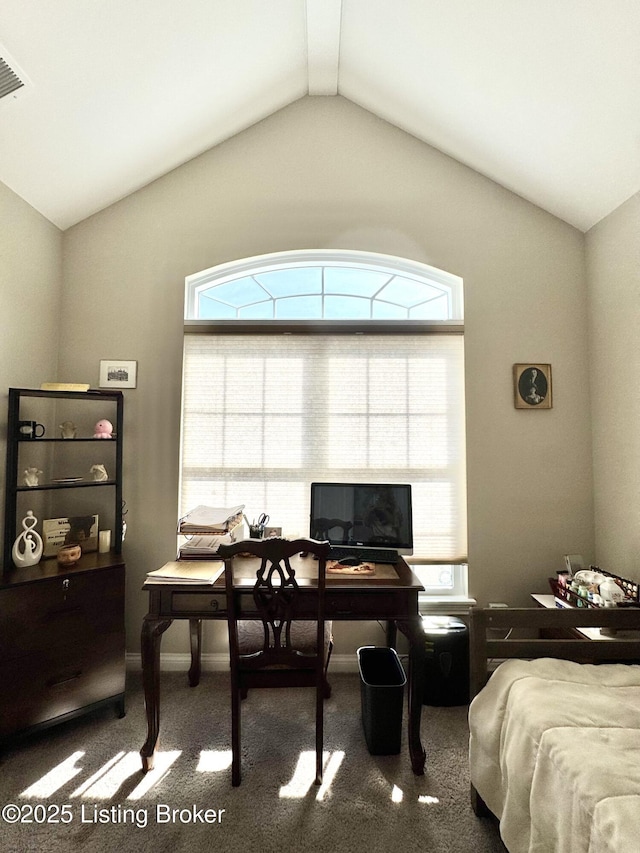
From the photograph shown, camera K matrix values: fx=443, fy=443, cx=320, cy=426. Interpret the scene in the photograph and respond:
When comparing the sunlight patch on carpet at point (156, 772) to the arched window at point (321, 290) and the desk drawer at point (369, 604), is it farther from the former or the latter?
the arched window at point (321, 290)

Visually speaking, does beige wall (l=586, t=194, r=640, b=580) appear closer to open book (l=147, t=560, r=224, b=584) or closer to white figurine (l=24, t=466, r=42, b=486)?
open book (l=147, t=560, r=224, b=584)

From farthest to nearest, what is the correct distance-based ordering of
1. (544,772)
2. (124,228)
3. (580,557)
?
(124,228) < (580,557) < (544,772)

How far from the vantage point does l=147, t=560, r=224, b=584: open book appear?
2.00 m

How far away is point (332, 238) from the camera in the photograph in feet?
9.50

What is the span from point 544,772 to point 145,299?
9.84 feet

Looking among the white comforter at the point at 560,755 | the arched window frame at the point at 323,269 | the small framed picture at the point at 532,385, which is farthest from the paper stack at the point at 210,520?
the small framed picture at the point at 532,385

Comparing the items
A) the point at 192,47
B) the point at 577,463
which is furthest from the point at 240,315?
the point at 577,463

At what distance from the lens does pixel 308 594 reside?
6.61 feet

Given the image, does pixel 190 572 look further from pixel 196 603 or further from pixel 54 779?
pixel 54 779

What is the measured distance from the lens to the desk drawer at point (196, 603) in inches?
78.2

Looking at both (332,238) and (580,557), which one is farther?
(332,238)

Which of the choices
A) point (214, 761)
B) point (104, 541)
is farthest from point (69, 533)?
point (214, 761)

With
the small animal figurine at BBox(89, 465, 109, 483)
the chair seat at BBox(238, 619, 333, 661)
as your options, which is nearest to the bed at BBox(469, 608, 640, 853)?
the chair seat at BBox(238, 619, 333, 661)

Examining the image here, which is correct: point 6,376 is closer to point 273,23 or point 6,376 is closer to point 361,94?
point 273,23
